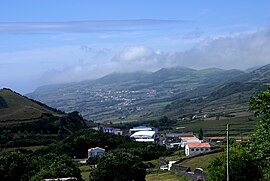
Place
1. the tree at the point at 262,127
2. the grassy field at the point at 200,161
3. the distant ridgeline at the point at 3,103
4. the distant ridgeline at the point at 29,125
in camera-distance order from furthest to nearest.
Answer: the distant ridgeline at the point at 3,103, the distant ridgeline at the point at 29,125, the grassy field at the point at 200,161, the tree at the point at 262,127

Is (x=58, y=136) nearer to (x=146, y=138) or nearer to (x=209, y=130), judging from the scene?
(x=146, y=138)

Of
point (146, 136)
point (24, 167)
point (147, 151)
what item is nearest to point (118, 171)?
point (24, 167)

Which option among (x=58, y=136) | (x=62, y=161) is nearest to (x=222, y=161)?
(x=62, y=161)

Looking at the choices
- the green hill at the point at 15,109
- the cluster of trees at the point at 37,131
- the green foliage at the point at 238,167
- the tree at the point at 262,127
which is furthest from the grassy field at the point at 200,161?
the green hill at the point at 15,109

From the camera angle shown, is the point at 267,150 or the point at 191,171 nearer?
the point at 267,150

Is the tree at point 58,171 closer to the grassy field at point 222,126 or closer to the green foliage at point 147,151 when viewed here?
the green foliage at point 147,151

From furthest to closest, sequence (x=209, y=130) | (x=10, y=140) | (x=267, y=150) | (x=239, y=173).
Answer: (x=209, y=130)
(x=10, y=140)
(x=239, y=173)
(x=267, y=150)

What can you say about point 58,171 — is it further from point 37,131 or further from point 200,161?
point 37,131

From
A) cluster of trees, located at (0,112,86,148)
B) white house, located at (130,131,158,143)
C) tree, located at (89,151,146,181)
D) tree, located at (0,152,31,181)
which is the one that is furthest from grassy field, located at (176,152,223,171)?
white house, located at (130,131,158,143)
